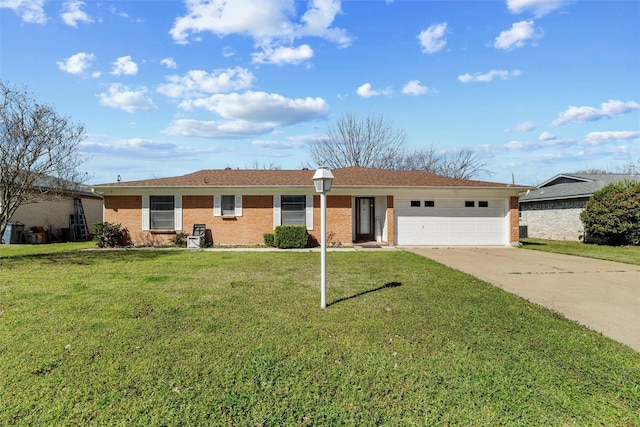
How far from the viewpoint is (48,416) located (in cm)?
250

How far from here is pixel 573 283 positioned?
7.16m

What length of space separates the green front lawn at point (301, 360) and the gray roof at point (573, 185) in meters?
15.1

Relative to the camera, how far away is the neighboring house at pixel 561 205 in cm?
1764

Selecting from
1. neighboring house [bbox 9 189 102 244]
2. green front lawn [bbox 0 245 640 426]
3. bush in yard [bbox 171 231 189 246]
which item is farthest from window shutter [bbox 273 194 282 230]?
neighboring house [bbox 9 189 102 244]

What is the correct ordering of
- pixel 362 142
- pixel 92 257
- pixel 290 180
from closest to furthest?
1. pixel 92 257
2. pixel 290 180
3. pixel 362 142

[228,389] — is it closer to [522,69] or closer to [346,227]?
[346,227]

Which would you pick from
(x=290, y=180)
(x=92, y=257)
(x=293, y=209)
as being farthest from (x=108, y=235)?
(x=290, y=180)

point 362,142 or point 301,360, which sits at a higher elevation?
point 362,142

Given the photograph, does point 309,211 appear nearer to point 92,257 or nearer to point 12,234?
point 92,257

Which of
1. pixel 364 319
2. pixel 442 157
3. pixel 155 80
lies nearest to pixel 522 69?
pixel 364 319

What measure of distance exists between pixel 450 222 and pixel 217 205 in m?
10.3

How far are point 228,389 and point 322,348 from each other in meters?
1.16

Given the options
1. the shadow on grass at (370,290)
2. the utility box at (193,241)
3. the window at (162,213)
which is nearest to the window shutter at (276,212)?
the utility box at (193,241)

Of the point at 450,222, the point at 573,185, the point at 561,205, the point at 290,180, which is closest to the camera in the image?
the point at 450,222
